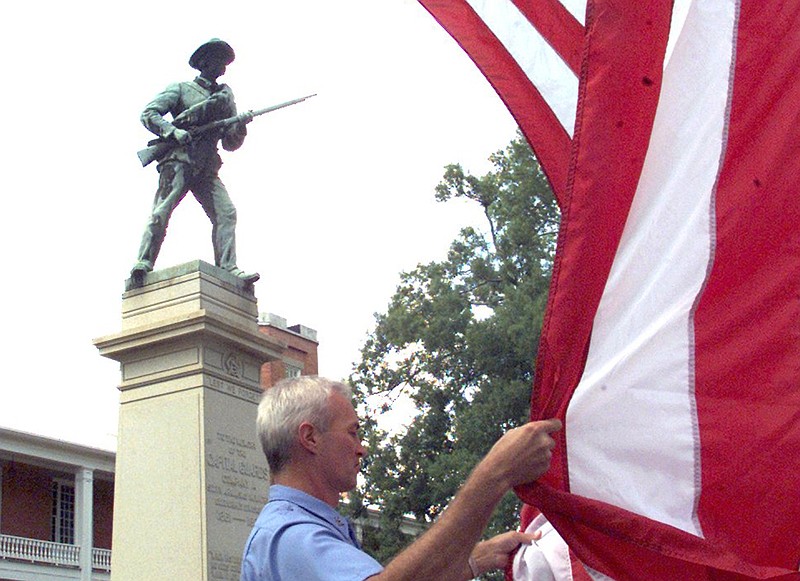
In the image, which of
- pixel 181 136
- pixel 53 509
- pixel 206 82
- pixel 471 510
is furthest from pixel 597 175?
pixel 53 509

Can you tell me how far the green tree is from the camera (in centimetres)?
2281

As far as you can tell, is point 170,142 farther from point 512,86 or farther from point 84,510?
point 84,510

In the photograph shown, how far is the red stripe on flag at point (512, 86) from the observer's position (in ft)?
9.30

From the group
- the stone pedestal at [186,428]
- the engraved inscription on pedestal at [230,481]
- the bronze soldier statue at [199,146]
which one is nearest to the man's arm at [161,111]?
the bronze soldier statue at [199,146]

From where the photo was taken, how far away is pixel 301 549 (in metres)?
2.30

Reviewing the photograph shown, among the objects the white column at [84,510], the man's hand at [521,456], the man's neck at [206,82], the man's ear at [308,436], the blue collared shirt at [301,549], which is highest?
the white column at [84,510]

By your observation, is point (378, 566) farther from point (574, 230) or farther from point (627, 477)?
point (574, 230)

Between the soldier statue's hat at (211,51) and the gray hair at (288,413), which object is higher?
the soldier statue's hat at (211,51)

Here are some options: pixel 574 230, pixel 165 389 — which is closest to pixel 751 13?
pixel 574 230

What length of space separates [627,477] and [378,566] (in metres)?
0.53

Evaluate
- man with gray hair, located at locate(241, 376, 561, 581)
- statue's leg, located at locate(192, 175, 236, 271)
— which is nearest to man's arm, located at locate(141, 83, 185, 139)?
statue's leg, located at locate(192, 175, 236, 271)

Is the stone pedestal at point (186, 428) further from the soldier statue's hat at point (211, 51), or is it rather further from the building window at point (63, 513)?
the building window at point (63, 513)

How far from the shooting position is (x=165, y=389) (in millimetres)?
9984

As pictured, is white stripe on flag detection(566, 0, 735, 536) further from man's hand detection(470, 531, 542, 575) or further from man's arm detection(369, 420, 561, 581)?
man's hand detection(470, 531, 542, 575)
